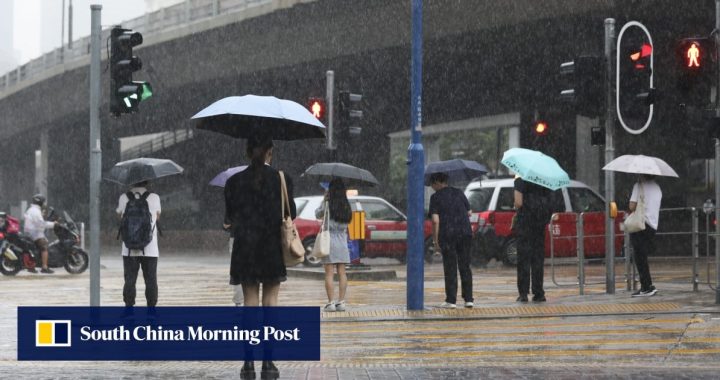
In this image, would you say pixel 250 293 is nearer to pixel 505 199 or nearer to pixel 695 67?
pixel 695 67

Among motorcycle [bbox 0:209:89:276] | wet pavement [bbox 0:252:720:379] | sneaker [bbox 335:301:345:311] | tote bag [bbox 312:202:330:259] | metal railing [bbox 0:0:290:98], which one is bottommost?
wet pavement [bbox 0:252:720:379]

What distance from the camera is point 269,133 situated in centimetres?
965

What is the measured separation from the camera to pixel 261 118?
31.9 feet

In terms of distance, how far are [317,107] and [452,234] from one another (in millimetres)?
7951

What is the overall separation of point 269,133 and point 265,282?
1408 mm

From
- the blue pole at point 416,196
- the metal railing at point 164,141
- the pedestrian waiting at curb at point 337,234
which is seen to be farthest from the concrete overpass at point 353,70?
the blue pole at point 416,196

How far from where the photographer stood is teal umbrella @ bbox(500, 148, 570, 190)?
15.0 m

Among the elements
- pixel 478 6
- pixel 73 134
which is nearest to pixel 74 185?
pixel 73 134

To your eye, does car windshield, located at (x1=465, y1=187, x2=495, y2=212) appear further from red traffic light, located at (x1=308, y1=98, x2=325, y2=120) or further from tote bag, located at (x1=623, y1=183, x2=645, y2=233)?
tote bag, located at (x1=623, y1=183, x2=645, y2=233)

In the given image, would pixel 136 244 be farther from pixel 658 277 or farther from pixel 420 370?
pixel 658 277

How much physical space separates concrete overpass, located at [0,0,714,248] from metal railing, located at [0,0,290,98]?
8 centimetres

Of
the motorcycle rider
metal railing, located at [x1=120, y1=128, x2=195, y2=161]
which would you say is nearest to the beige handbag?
the motorcycle rider

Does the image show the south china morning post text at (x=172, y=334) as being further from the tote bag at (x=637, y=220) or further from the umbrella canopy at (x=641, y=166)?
the umbrella canopy at (x=641, y=166)

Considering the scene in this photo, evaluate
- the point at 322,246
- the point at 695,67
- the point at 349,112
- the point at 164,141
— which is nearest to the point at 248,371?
the point at 322,246
